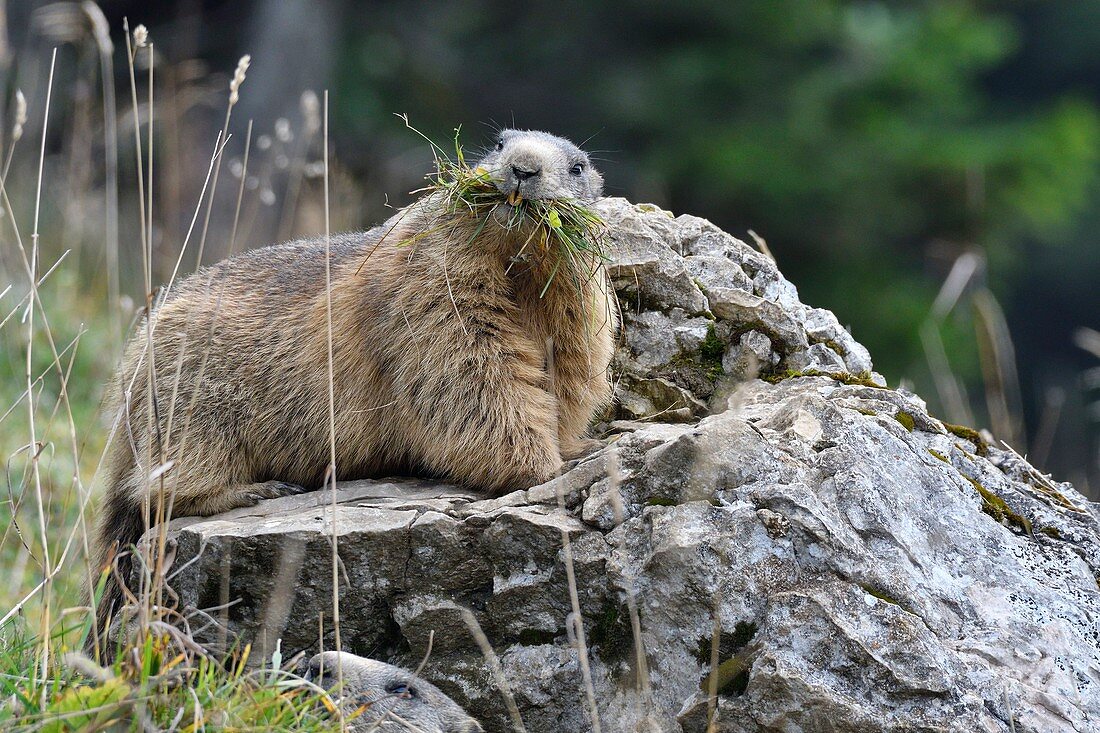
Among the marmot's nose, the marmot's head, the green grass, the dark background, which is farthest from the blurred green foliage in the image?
the green grass

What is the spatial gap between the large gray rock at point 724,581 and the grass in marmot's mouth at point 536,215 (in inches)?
30.4

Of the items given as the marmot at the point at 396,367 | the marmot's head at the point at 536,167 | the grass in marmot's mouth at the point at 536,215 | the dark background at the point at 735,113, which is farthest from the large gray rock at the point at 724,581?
the dark background at the point at 735,113

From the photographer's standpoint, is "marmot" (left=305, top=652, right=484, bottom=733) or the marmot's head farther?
the marmot's head

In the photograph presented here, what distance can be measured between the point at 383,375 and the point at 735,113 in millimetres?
11125

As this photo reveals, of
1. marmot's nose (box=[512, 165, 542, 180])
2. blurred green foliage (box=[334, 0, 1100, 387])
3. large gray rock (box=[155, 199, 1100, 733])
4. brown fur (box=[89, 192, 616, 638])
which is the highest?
blurred green foliage (box=[334, 0, 1100, 387])

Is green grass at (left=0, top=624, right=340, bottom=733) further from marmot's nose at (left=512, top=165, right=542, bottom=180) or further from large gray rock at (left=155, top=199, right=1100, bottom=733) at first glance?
marmot's nose at (left=512, top=165, right=542, bottom=180)

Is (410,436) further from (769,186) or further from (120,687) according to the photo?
(769,186)

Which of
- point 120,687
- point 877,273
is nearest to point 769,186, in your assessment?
point 877,273

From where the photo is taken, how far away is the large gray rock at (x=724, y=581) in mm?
3623

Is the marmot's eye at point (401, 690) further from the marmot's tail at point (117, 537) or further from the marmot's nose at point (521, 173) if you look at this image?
the marmot's nose at point (521, 173)

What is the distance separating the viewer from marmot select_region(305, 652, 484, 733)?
362 centimetres

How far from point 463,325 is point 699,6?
37.9 ft

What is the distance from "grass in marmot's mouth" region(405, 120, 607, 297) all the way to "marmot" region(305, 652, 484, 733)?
62.9 inches

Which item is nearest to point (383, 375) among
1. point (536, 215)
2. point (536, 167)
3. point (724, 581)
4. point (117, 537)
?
point (536, 215)
